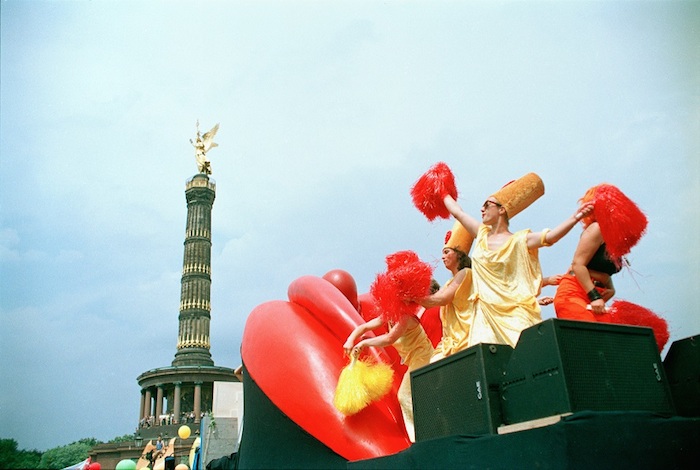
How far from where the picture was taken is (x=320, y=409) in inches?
145

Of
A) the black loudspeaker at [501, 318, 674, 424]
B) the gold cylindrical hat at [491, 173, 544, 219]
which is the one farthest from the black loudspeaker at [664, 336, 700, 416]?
the gold cylindrical hat at [491, 173, 544, 219]

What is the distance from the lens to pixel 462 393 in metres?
2.39

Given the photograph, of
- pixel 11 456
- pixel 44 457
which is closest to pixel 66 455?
pixel 44 457

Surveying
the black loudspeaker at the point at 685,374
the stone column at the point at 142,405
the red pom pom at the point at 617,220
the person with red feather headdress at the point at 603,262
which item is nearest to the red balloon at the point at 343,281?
the person with red feather headdress at the point at 603,262

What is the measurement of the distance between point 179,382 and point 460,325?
32.0 metres

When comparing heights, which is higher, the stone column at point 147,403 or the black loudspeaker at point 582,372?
the stone column at point 147,403

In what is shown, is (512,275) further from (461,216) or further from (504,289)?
(461,216)

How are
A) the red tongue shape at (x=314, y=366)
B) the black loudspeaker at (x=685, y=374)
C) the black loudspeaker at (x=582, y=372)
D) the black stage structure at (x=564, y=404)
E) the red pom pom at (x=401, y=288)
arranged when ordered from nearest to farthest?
the black stage structure at (x=564, y=404), the black loudspeaker at (x=582, y=372), the black loudspeaker at (x=685, y=374), the red pom pom at (x=401, y=288), the red tongue shape at (x=314, y=366)

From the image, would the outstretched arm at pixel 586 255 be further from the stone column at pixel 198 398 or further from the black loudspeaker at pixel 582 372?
the stone column at pixel 198 398

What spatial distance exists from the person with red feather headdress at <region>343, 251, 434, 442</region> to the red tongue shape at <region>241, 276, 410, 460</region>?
225mm

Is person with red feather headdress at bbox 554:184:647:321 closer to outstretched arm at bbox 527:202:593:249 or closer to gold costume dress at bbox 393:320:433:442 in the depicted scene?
outstretched arm at bbox 527:202:593:249

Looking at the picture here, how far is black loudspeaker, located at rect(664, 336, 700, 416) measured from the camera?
246cm

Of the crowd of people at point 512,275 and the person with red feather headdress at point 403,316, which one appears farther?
the person with red feather headdress at point 403,316

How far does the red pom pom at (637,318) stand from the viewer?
10.4ft
